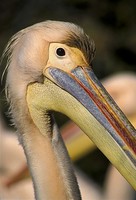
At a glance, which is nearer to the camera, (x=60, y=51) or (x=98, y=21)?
(x=60, y=51)

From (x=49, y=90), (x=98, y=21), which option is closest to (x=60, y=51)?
(x=49, y=90)

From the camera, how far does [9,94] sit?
3438 mm

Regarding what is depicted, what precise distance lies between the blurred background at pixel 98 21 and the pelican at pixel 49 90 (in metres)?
6.88

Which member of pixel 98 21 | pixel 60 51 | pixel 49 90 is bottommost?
pixel 98 21

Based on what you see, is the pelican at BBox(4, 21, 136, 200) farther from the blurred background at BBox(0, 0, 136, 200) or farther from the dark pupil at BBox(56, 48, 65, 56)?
the blurred background at BBox(0, 0, 136, 200)

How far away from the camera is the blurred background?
421 inches

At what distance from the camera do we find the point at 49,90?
Result: 3432mm

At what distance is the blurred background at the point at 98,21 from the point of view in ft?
35.1

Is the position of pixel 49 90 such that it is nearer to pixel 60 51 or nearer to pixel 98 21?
pixel 60 51

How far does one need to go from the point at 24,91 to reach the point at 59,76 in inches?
6.2

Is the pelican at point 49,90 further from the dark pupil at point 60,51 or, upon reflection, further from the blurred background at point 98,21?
the blurred background at point 98,21

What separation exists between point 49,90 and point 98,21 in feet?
25.7

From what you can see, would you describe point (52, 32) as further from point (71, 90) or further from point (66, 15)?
point (66, 15)

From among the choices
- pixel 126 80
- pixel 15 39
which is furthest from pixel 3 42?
pixel 15 39
